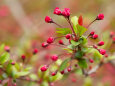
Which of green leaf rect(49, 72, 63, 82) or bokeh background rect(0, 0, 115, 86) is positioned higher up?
bokeh background rect(0, 0, 115, 86)

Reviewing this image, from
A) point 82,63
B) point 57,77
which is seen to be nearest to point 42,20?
point 57,77

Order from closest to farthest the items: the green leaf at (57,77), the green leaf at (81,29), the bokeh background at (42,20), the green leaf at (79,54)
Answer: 1. the green leaf at (81,29)
2. the green leaf at (79,54)
3. the green leaf at (57,77)
4. the bokeh background at (42,20)

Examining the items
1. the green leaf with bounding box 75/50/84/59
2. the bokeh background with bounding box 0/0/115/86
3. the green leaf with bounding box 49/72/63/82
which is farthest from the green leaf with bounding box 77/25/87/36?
the bokeh background with bounding box 0/0/115/86

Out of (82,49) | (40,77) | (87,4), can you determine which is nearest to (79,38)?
(82,49)

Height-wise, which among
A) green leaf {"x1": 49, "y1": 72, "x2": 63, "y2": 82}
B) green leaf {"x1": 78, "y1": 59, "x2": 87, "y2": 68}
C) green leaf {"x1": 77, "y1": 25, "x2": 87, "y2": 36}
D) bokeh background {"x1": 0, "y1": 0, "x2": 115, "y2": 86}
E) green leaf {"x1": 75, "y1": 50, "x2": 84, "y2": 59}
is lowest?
green leaf {"x1": 49, "y1": 72, "x2": 63, "y2": 82}

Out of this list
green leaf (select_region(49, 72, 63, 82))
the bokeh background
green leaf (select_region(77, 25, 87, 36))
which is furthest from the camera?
the bokeh background

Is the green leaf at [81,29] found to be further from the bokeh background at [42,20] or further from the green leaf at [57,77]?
the bokeh background at [42,20]

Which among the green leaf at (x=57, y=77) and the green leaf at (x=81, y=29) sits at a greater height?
the green leaf at (x=81, y=29)

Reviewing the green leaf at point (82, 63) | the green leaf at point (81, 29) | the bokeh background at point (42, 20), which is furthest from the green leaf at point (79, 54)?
the bokeh background at point (42, 20)

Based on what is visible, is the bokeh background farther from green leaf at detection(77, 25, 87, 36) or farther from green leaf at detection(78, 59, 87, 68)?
green leaf at detection(77, 25, 87, 36)

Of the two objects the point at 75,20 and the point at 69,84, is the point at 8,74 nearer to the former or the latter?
the point at 75,20
